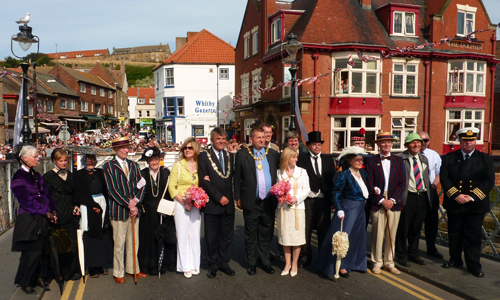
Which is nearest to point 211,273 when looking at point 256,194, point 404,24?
point 256,194

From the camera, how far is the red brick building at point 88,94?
5559cm

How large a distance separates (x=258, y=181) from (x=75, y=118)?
175 ft

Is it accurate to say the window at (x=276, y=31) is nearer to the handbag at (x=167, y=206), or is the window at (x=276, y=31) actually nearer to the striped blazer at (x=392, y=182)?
the striped blazer at (x=392, y=182)

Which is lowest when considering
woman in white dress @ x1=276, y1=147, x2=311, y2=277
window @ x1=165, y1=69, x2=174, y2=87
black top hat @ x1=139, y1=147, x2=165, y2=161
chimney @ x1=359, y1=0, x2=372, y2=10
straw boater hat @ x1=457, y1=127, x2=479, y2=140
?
woman in white dress @ x1=276, y1=147, x2=311, y2=277

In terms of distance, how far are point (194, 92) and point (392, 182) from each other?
34.7m

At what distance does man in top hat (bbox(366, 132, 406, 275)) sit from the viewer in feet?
19.2

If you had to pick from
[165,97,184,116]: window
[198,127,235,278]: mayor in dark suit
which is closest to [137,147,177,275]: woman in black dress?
[198,127,235,278]: mayor in dark suit

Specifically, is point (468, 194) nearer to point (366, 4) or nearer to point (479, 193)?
point (479, 193)

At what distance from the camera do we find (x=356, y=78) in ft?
69.5

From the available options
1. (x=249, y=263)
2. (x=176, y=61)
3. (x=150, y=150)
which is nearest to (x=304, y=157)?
(x=249, y=263)

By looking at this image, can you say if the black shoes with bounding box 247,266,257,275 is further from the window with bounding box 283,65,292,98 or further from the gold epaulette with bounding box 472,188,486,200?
the window with bounding box 283,65,292,98

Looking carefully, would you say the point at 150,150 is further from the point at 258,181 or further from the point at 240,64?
the point at 240,64

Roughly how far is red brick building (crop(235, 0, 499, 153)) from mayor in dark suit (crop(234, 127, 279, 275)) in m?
15.0

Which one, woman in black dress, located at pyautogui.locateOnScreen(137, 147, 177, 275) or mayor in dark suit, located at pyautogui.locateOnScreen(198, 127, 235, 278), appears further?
woman in black dress, located at pyautogui.locateOnScreen(137, 147, 177, 275)
